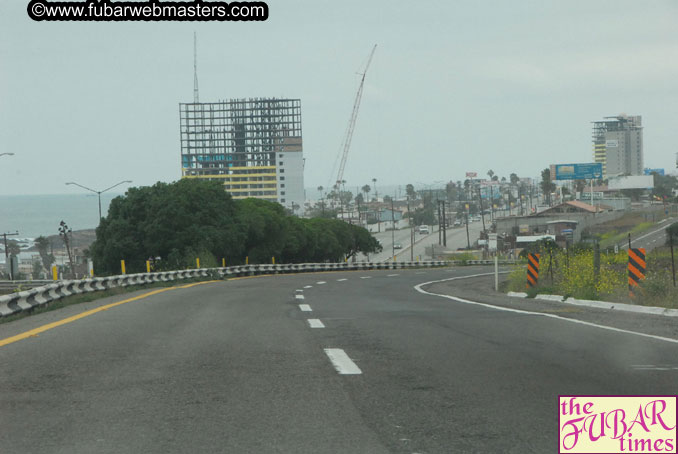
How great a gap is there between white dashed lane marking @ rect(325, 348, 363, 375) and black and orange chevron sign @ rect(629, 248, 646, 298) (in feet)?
44.7

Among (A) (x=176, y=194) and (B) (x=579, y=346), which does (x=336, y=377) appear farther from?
(A) (x=176, y=194)

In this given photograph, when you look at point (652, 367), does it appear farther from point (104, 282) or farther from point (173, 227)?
point (173, 227)

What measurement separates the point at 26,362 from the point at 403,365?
428 cm

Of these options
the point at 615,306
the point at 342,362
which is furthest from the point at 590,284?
the point at 342,362

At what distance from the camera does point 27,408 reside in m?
7.43

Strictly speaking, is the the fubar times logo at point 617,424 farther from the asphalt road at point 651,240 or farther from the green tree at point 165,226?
the asphalt road at point 651,240

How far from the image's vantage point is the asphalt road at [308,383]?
6.34 metres

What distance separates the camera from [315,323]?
1522 centimetres

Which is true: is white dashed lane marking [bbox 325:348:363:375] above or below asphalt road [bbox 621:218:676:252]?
above

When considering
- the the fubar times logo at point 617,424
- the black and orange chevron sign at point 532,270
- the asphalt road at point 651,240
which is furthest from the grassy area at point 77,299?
the asphalt road at point 651,240

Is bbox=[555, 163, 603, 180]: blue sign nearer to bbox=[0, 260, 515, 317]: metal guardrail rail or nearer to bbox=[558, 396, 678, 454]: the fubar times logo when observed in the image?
bbox=[0, 260, 515, 317]: metal guardrail rail

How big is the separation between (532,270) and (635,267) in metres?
7.46

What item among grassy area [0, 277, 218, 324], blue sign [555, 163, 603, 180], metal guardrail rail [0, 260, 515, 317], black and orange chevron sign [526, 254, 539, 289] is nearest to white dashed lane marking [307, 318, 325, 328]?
grassy area [0, 277, 218, 324]

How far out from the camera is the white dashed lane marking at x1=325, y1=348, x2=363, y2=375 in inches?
368
